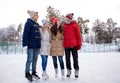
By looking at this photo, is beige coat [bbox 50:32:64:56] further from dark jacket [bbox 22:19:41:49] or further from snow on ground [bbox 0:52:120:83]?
snow on ground [bbox 0:52:120:83]

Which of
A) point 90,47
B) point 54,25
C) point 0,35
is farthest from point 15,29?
point 54,25

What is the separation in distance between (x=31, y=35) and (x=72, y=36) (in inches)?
34.9

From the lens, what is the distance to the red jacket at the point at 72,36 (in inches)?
209

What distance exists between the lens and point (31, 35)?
5.12 metres

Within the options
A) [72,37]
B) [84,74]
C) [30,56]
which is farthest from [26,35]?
[84,74]

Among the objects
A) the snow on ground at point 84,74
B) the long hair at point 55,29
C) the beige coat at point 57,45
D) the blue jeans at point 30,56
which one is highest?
the long hair at point 55,29

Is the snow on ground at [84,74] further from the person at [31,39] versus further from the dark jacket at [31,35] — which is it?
the dark jacket at [31,35]

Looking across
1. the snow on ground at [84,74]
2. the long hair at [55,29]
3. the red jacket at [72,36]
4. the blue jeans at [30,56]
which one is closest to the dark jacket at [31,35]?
the blue jeans at [30,56]

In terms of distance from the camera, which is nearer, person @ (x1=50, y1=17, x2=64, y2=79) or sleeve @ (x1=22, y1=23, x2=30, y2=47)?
sleeve @ (x1=22, y1=23, x2=30, y2=47)

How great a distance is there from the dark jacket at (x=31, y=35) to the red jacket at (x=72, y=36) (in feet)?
2.00

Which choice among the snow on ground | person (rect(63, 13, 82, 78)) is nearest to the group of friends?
person (rect(63, 13, 82, 78))

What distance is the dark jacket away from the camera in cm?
503

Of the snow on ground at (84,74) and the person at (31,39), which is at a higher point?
the person at (31,39)

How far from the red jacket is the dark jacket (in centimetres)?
61
